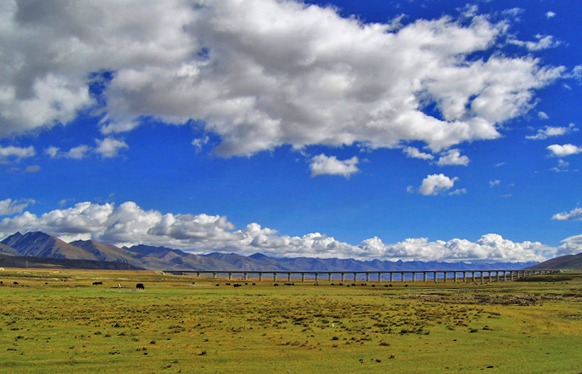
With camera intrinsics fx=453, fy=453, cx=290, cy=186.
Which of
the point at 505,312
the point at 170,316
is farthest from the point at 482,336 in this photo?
the point at 170,316

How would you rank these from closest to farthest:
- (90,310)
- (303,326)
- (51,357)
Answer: (51,357) < (303,326) < (90,310)

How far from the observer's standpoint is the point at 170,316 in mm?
47906

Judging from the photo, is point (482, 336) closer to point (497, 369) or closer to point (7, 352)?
point (497, 369)

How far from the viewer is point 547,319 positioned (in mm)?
46812

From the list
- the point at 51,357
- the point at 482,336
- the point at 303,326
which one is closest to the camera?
the point at 51,357

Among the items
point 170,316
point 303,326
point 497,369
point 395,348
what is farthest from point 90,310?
point 497,369

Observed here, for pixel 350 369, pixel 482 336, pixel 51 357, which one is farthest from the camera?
pixel 482 336

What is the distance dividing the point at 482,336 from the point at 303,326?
48.8 ft

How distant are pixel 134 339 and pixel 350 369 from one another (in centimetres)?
1687

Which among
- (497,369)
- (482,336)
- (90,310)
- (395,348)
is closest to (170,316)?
(90,310)

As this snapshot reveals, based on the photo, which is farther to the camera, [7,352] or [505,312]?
[505,312]

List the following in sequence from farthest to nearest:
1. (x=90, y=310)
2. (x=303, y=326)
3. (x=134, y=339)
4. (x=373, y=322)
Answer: (x=90, y=310) → (x=373, y=322) → (x=303, y=326) → (x=134, y=339)

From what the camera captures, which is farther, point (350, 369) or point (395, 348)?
point (395, 348)

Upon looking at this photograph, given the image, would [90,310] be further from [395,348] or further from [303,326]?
[395,348]
